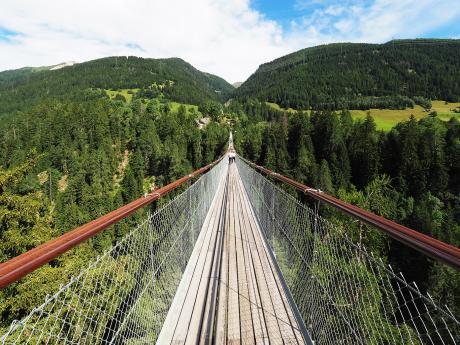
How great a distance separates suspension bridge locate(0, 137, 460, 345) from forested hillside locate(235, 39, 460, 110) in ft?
299

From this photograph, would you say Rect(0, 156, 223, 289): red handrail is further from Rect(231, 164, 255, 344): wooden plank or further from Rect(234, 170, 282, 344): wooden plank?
Rect(234, 170, 282, 344): wooden plank

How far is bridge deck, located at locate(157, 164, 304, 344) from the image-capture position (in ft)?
8.14

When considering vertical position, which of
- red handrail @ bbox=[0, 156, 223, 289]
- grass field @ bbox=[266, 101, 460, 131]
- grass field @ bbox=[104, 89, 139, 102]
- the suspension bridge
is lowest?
the suspension bridge

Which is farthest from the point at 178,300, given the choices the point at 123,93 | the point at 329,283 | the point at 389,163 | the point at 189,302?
the point at 123,93

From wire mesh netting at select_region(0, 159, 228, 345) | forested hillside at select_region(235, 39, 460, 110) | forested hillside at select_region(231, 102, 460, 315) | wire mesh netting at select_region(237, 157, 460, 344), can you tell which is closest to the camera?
wire mesh netting at select_region(0, 159, 228, 345)

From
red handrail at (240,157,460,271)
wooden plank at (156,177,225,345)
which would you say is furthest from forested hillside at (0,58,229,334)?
red handrail at (240,157,460,271)

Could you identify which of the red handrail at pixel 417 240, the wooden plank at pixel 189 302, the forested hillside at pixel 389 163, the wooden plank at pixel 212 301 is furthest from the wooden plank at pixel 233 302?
the forested hillside at pixel 389 163

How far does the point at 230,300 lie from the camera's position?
306 cm

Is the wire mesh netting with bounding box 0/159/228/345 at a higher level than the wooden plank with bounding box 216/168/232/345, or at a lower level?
higher

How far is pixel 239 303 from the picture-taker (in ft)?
9.87

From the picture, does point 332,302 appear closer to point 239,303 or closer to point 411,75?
point 239,303

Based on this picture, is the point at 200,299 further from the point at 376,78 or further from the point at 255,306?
the point at 376,78

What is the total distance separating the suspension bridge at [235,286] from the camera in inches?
48.4

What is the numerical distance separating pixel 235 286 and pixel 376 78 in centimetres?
12629
